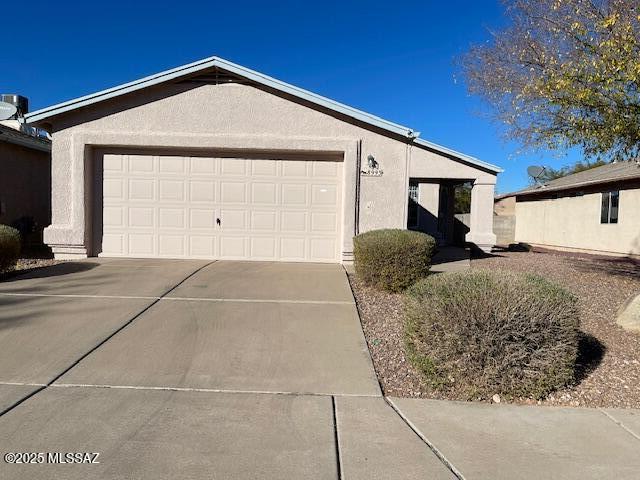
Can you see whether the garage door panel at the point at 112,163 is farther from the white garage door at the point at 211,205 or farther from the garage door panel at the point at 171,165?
the garage door panel at the point at 171,165

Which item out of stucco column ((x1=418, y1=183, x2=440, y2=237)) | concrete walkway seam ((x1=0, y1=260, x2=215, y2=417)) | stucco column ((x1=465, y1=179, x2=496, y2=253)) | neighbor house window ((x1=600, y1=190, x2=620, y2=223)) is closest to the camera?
concrete walkway seam ((x1=0, y1=260, x2=215, y2=417))

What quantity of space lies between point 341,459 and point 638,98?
771 cm

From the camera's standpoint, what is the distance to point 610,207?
62.1 feet

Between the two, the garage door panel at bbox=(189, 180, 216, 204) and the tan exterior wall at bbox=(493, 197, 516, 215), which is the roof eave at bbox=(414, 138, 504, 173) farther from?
the tan exterior wall at bbox=(493, 197, 516, 215)

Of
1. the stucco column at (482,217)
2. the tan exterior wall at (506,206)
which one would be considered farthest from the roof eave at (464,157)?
the tan exterior wall at (506,206)

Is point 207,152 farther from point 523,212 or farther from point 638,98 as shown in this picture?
point 523,212

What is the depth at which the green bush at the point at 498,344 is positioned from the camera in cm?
446

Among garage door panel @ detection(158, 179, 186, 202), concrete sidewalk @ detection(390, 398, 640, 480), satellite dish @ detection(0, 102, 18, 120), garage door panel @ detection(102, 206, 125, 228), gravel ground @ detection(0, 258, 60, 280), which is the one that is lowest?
concrete sidewalk @ detection(390, 398, 640, 480)

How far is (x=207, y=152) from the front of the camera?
1096 cm

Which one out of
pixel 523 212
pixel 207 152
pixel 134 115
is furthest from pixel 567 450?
pixel 523 212

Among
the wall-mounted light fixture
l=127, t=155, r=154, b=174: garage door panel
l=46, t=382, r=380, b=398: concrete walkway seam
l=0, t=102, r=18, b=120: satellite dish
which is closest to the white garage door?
l=127, t=155, r=154, b=174: garage door panel

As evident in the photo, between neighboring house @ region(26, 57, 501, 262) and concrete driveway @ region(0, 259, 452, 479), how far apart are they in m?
3.04

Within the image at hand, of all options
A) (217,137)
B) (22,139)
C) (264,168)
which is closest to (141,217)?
(217,137)

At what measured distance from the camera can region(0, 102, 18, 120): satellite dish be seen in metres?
15.3
